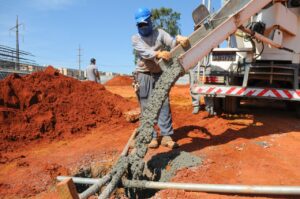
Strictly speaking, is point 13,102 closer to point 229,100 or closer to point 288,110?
point 229,100

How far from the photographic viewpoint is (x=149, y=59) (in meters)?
4.73

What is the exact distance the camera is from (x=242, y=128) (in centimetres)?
598

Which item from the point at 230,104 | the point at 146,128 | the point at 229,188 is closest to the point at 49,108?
the point at 230,104

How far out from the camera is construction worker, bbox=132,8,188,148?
4743 mm

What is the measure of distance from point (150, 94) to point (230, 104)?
2851 millimetres

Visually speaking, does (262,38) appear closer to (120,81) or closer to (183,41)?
(183,41)

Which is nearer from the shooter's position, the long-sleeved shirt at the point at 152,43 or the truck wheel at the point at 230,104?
the long-sleeved shirt at the point at 152,43

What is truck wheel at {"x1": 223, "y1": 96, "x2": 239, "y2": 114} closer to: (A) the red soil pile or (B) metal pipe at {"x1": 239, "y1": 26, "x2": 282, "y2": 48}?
(B) metal pipe at {"x1": 239, "y1": 26, "x2": 282, "y2": 48}

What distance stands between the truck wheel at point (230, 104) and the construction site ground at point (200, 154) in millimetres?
248

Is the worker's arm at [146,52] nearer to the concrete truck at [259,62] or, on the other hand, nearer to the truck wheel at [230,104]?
the concrete truck at [259,62]

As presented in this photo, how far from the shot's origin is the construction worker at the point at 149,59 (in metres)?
4.74

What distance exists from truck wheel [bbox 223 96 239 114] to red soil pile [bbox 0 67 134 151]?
95.0 inches

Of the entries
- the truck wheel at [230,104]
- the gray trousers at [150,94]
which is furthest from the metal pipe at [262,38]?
the gray trousers at [150,94]

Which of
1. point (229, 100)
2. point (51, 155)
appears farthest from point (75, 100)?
point (229, 100)
